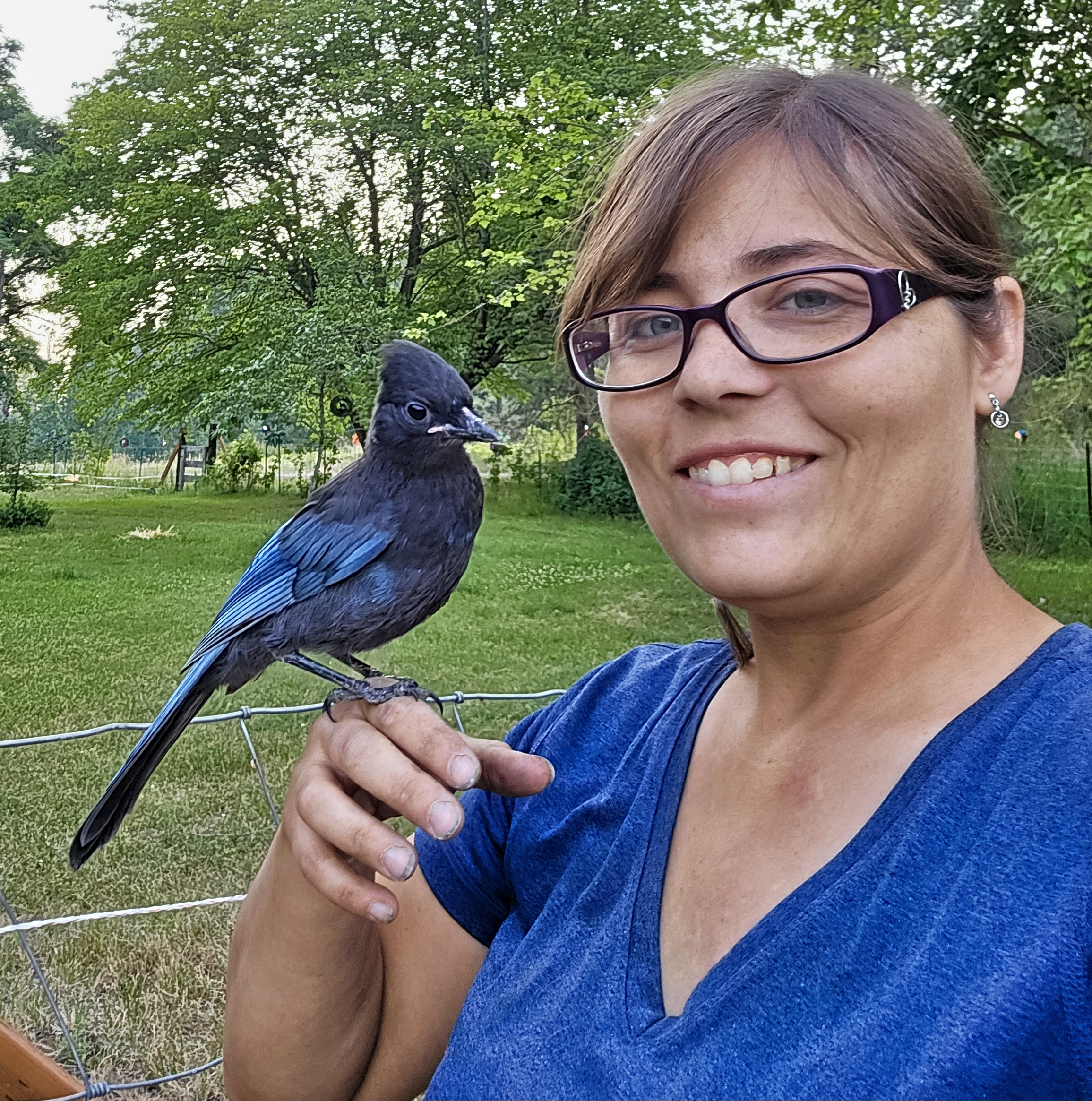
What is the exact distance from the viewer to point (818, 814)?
656mm

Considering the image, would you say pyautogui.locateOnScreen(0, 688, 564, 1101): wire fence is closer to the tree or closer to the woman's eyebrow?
the woman's eyebrow

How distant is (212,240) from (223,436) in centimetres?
35

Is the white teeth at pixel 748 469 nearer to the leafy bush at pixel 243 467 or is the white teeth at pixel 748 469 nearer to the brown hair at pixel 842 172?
the brown hair at pixel 842 172

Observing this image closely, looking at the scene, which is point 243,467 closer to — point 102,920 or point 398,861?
point 102,920

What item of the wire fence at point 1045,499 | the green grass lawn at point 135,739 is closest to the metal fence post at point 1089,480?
the wire fence at point 1045,499

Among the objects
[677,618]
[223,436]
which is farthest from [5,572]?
[677,618]

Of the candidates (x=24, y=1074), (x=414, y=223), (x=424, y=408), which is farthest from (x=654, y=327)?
(x=24, y=1074)

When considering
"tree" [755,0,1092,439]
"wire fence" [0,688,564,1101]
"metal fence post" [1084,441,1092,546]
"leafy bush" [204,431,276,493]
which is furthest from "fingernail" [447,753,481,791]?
"metal fence post" [1084,441,1092,546]

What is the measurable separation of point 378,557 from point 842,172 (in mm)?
447

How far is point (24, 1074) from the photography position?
49.6 inches

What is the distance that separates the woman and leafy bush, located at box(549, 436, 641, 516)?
1.06 m

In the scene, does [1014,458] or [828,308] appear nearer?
[828,308]

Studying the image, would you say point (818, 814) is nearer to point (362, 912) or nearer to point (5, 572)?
point (362, 912)

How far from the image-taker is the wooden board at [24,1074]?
4.07 ft
